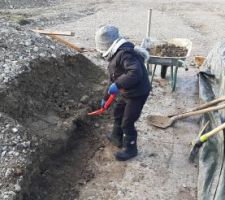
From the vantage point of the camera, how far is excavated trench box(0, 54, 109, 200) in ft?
15.0

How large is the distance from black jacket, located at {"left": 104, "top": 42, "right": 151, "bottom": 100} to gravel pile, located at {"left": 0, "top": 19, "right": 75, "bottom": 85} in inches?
67.9

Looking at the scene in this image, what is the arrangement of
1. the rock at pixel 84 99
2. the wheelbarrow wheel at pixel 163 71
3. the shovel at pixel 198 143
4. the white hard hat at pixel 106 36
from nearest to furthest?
the white hard hat at pixel 106 36
the shovel at pixel 198 143
the rock at pixel 84 99
the wheelbarrow wheel at pixel 163 71

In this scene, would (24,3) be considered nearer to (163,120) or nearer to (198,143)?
(163,120)

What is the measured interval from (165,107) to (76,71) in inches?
68.2

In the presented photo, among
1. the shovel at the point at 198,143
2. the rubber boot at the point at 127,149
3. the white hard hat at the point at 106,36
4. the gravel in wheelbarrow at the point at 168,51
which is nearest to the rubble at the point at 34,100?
the rubber boot at the point at 127,149

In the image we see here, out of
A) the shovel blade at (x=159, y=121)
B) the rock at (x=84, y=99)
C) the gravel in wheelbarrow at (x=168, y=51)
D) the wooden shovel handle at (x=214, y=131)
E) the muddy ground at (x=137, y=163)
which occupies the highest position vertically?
the gravel in wheelbarrow at (x=168, y=51)

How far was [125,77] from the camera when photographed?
4547 mm

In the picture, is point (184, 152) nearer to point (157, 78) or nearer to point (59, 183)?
point (59, 183)

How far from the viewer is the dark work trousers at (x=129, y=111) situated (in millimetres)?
4832

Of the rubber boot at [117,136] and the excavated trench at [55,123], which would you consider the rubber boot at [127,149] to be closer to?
the rubber boot at [117,136]

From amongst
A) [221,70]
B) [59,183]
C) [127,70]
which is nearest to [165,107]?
[221,70]

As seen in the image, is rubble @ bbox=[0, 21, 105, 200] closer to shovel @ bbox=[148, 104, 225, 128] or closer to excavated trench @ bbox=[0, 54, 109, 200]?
excavated trench @ bbox=[0, 54, 109, 200]

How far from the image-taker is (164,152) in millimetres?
5395

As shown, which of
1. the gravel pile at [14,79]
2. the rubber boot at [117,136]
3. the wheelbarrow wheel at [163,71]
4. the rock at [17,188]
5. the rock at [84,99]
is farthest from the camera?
the wheelbarrow wheel at [163,71]
